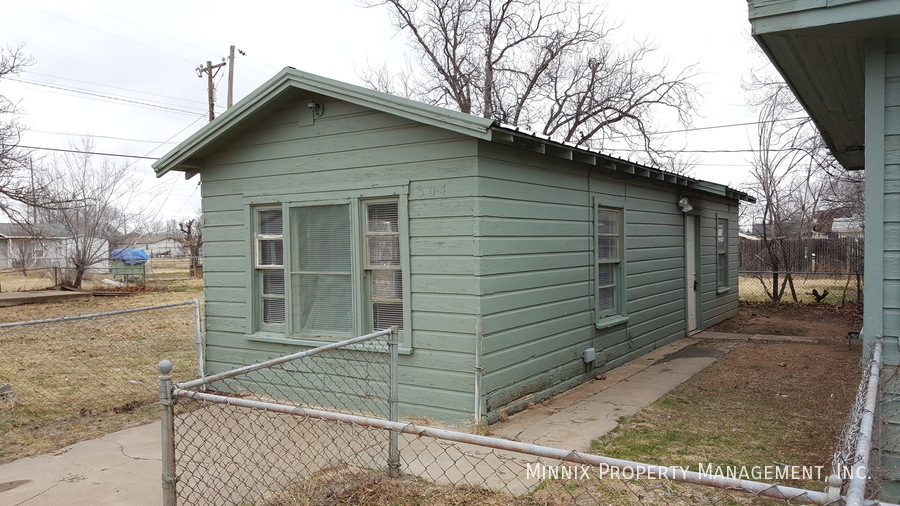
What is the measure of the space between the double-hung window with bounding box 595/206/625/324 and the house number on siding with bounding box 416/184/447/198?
110 inches

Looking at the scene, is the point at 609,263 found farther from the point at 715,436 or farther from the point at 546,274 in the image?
the point at 715,436

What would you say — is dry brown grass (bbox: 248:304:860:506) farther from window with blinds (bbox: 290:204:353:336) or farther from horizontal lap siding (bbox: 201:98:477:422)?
window with blinds (bbox: 290:204:353:336)

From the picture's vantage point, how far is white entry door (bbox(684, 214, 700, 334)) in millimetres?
11484

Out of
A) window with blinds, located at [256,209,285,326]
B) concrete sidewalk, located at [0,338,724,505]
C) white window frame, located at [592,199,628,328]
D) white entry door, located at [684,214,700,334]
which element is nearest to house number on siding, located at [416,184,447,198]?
window with blinds, located at [256,209,285,326]

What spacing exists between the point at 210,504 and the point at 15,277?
35.9m

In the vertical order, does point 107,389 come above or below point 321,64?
below

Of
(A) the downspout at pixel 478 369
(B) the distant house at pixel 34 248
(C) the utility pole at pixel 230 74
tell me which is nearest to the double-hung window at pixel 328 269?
(A) the downspout at pixel 478 369

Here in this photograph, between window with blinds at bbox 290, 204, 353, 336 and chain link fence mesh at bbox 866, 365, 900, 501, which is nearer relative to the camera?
chain link fence mesh at bbox 866, 365, 900, 501

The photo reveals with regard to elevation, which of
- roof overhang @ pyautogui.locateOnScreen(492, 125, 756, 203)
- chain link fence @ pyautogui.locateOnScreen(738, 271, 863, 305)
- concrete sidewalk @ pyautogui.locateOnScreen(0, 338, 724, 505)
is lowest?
concrete sidewalk @ pyautogui.locateOnScreen(0, 338, 724, 505)

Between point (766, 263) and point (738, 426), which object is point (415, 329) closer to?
point (738, 426)

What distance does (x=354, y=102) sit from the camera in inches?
240

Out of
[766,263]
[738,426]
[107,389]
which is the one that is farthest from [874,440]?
[766,263]

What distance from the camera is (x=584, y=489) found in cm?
404

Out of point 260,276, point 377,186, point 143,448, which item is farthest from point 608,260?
point 143,448
